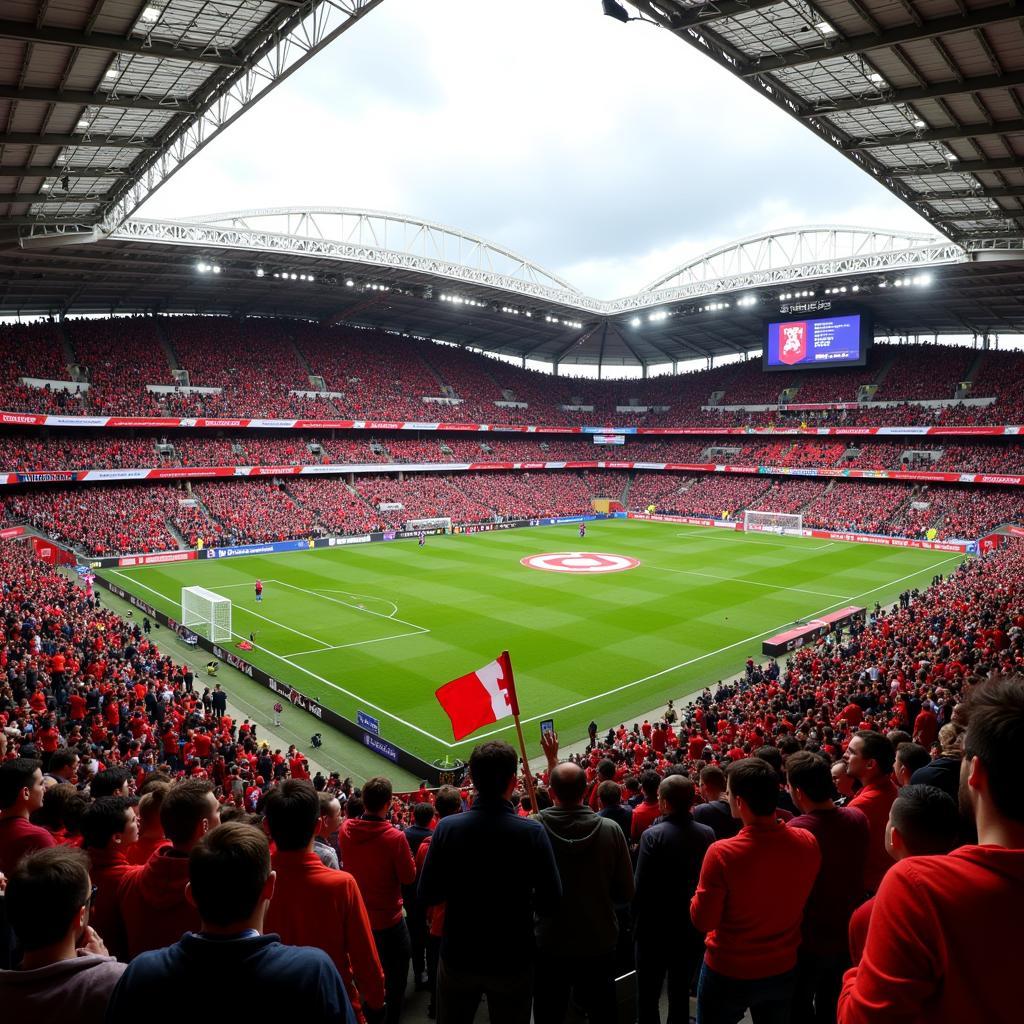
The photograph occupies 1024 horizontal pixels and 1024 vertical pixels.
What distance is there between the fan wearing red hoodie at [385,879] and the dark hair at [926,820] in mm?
3534

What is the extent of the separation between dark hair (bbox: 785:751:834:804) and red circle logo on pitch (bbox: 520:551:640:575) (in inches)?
1493

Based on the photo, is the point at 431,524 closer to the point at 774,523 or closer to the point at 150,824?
the point at 774,523

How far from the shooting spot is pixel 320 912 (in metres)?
3.68

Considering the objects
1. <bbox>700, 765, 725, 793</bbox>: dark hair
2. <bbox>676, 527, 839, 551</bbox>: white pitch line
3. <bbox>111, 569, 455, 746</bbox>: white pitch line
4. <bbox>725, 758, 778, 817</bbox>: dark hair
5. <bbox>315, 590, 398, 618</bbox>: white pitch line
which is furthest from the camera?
<bbox>676, 527, 839, 551</bbox>: white pitch line

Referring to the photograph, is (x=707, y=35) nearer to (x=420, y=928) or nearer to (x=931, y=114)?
(x=931, y=114)

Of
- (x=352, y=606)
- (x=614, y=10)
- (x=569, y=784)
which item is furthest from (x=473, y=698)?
(x=352, y=606)

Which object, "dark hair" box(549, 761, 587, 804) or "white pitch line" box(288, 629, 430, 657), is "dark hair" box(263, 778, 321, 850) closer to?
"dark hair" box(549, 761, 587, 804)

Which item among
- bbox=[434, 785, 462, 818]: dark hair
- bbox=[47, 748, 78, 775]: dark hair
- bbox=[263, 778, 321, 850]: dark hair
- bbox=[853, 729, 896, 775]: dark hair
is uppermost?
bbox=[263, 778, 321, 850]: dark hair

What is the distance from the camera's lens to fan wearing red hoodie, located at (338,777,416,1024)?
212 inches

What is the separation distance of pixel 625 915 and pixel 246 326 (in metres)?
67.3

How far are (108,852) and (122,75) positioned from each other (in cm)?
2449

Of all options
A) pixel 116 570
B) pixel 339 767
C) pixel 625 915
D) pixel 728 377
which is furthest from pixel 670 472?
pixel 625 915

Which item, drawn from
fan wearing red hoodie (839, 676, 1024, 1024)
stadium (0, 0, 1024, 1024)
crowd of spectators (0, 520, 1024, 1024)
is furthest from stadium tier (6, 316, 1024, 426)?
fan wearing red hoodie (839, 676, 1024, 1024)

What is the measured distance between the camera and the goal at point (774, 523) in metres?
59.7
